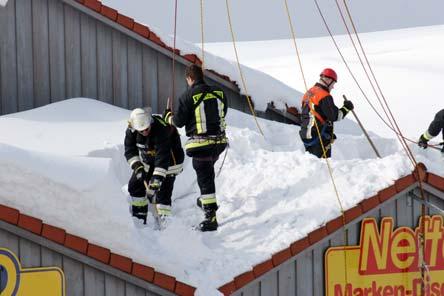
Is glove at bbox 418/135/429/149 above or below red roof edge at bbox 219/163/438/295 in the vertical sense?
above

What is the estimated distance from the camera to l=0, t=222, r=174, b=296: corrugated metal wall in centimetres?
1209

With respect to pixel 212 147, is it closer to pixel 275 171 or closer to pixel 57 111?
pixel 275 171

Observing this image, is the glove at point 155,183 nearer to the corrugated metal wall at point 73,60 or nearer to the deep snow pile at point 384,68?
the corrugated metal wall at point 73,60

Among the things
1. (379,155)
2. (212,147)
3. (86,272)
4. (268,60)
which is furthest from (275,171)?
(268,60)

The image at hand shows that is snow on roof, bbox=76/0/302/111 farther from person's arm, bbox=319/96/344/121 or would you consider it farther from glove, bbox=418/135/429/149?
person's arm, bbox=319/96/344/121

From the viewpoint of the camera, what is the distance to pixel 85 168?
1302 centimetres

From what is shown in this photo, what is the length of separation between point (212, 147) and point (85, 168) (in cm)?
185

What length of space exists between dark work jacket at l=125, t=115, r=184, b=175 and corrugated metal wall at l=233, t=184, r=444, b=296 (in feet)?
5.73

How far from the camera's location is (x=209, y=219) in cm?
1427

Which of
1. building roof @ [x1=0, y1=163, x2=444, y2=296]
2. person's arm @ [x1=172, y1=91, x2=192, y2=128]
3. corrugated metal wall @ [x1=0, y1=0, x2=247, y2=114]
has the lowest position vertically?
building roof @ [x1=0, y1=163, x2=444, y2=296]

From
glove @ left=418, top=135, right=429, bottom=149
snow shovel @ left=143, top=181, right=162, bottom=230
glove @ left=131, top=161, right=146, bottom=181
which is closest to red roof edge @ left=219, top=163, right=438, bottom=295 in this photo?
snow shovel @ left=143, top=181, right=162, bottom=230

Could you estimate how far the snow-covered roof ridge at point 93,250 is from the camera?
1203cm

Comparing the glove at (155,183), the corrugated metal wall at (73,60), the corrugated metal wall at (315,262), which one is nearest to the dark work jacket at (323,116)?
the corrugated metal wall at (315,262)

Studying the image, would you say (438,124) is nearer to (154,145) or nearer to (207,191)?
(207,191)
